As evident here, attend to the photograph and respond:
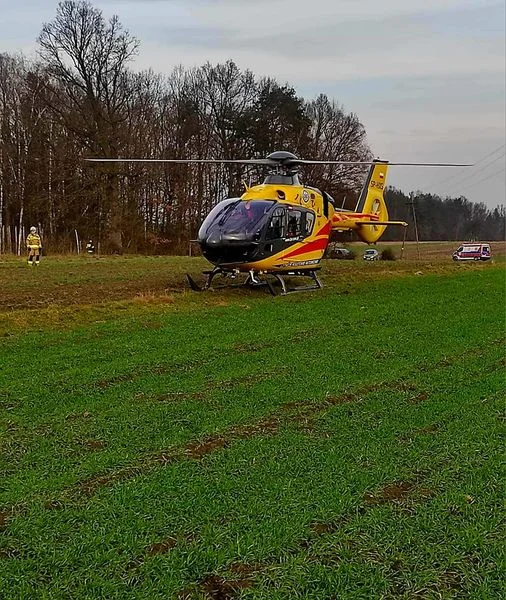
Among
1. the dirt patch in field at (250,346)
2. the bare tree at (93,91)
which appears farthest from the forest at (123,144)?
the dirt patch in field at (250,346)

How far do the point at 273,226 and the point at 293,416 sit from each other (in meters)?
8.90

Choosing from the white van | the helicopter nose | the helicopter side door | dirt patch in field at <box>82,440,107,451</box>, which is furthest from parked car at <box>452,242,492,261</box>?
dirt patch in field at <box>82,440,107,451</box>

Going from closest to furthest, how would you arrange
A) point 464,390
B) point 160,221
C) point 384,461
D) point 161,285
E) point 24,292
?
point 384,461 < point 464,390 < point 24,292 < point 161,285 < point 160,221

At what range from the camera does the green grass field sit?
3010 mm

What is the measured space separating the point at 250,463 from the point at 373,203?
669 inches

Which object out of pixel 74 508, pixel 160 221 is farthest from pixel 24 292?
pixel 160 221

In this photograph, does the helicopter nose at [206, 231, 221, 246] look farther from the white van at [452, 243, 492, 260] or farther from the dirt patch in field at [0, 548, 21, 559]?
the white van at [452, 243, 492, 260]

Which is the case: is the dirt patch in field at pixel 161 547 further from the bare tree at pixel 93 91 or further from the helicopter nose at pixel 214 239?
the bare tree at pixel 93 91

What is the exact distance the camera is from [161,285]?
49.4 ft

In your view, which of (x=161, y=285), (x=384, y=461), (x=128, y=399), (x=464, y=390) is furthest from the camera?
(x=161, y=285)

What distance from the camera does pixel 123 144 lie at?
33.8 m

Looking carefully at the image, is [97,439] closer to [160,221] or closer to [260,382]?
[260,382]

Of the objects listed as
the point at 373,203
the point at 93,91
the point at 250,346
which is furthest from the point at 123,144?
the point at 250,346

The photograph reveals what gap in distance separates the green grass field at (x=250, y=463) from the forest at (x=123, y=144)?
20.6 metres
